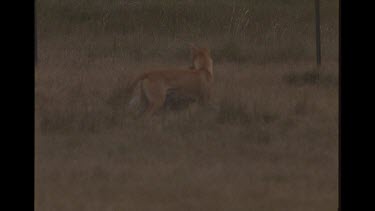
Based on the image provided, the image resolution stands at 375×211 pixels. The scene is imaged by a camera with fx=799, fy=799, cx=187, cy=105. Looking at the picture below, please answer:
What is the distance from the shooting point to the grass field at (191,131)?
4.25m

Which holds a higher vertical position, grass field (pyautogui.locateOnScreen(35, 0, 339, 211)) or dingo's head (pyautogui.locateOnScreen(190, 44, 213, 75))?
dingo's head (pyautogui.locateOnScreen(190, 44, 213, 75))

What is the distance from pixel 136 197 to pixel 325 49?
6987mm

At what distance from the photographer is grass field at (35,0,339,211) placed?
4.25m

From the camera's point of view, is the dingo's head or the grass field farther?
the dingo's head

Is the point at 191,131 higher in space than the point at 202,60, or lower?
lower

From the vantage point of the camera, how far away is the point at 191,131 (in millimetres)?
5891

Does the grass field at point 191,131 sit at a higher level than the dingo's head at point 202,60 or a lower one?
lower

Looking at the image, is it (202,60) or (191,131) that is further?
(202,60)

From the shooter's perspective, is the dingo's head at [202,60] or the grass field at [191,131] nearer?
the grass field at [191,131]

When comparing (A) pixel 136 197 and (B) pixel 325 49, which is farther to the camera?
(B) pixel 325 49

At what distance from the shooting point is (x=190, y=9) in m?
14.3
